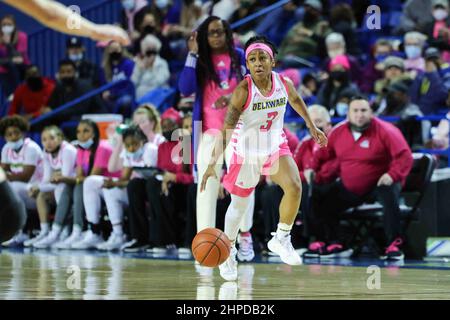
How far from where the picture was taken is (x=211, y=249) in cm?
691

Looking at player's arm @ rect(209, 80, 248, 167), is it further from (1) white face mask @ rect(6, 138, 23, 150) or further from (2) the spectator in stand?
(2) the spectator in stand

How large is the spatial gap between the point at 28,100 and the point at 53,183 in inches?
132

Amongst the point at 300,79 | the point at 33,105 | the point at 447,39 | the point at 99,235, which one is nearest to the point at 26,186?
the point at 99,235

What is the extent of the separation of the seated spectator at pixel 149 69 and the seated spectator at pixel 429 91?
431cm

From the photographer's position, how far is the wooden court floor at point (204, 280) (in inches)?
236

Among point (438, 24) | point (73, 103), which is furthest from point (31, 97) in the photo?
point (438, 24)

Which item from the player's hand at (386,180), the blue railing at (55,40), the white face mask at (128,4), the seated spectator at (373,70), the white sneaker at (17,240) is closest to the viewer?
the player's hand at (386,180)

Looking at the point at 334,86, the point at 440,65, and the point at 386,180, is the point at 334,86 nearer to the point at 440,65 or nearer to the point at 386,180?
the point at 440,65

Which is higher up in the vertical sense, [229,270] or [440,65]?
[440,65]

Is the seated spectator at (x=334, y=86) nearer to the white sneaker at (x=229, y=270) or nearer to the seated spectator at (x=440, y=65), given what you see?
the seated spectator at (x=440, y=65)

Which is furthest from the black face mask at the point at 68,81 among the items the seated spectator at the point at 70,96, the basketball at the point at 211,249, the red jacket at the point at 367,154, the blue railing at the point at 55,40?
the basketball at the point at 211,249

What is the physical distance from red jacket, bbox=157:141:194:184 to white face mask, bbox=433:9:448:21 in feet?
14.4

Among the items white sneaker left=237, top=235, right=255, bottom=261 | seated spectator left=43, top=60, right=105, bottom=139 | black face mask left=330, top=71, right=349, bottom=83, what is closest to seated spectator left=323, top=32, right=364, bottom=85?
black face mask left=330, top=71, right=349, bottom=83

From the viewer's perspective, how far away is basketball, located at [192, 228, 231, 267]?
6.91 meters
